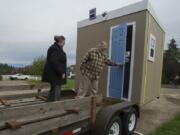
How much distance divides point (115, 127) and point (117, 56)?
2.82 m

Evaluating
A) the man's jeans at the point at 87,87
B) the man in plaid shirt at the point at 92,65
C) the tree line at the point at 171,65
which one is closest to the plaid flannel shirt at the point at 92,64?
the man in plaid shirt at the point at 92,65

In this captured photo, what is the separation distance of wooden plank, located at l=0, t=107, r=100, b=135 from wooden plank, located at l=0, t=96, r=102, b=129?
69 mm

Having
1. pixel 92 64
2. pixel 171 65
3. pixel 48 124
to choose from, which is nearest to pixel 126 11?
pixel 92 64

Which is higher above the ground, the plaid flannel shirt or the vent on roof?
the vent on roof

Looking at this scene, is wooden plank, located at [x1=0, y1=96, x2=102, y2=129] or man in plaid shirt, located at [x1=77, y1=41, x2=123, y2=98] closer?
wooden plank, located at [x1=0, y1=96, x2=102, y2=129]

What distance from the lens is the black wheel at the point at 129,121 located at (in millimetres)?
5211

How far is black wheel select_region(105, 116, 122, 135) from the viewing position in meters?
4.58

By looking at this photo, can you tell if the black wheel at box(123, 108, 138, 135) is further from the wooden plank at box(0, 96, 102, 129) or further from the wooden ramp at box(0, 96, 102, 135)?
the wooden plank at box(0, 96, 102, 129)

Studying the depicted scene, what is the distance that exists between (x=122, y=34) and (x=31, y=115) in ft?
14.8

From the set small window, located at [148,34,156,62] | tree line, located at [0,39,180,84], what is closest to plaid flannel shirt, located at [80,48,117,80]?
small window, located at [148,34,156,62]

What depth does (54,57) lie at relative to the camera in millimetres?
4688

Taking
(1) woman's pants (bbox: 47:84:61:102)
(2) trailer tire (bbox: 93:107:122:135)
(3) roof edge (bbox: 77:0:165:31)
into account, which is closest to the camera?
(2) trailer tire (bbox: 93:107:122:135)

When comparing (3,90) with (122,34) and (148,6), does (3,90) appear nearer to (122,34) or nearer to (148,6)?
(122,34)

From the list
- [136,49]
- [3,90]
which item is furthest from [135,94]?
[3,90]
